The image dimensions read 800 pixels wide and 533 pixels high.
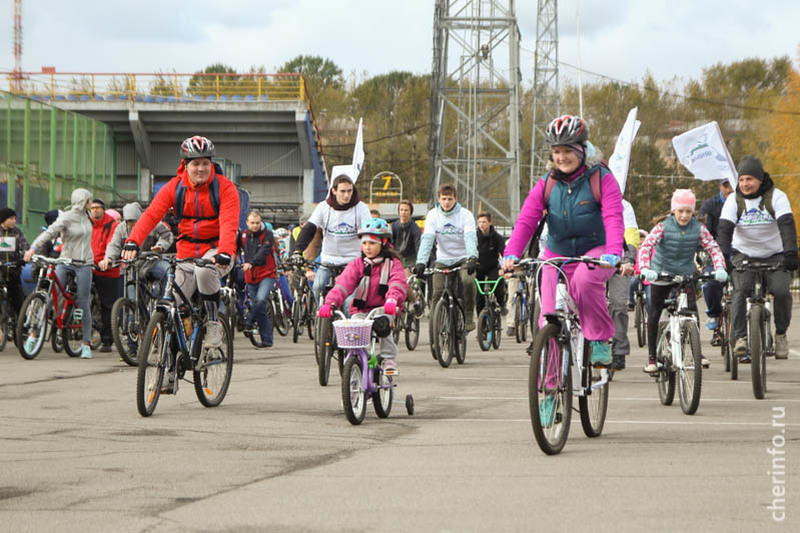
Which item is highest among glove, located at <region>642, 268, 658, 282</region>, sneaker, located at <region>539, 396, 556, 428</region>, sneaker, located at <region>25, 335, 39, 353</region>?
glove, located at <region>642, 268, 658, 282</region>

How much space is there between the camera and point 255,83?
46844 millimetres

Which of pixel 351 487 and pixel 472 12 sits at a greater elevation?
pixel 472 12

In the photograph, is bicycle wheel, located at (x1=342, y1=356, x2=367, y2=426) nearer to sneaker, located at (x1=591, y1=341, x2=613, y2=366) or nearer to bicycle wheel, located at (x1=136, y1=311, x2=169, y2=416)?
bicycle wheel, located at (x1=136, y1=311, x2=169, y2=416)

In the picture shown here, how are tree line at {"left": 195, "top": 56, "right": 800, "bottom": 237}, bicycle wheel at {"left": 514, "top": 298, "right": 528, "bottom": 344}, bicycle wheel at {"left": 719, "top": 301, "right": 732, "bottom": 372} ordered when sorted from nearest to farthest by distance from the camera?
1. bicycle wheel at {"left": 719, "top": 301, "right": 732, "bottom": 372}
2. bicycle wheel at {"left": 514, "top": 298, "right": 528, "bottom": 344}
3. tree line at {"left": 195, "top": 56, "right": 800, "bottom": 237}

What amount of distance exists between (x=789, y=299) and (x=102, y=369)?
6748 mm

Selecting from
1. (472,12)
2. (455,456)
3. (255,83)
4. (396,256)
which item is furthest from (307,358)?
(255,83)

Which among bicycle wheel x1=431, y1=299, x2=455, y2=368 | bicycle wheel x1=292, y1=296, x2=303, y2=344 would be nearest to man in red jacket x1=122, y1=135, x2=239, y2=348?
bicycle wheel x1=431, y1=299, x2=455, y2=368

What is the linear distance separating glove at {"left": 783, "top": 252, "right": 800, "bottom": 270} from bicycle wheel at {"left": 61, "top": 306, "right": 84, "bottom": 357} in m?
7.98

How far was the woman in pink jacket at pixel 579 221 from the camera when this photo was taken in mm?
7520

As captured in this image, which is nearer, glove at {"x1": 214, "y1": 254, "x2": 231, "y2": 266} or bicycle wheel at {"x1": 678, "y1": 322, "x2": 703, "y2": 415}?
glove at {"x1": 214, "y1": 254, "x2": 231, "y2": 266}

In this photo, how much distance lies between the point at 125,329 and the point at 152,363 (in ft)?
16.1

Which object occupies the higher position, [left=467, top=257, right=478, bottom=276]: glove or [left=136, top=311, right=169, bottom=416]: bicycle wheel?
[left=467, top=257, right=478, bottom=276]: glove

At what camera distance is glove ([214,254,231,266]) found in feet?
28.3

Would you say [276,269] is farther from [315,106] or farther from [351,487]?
[315,106]
